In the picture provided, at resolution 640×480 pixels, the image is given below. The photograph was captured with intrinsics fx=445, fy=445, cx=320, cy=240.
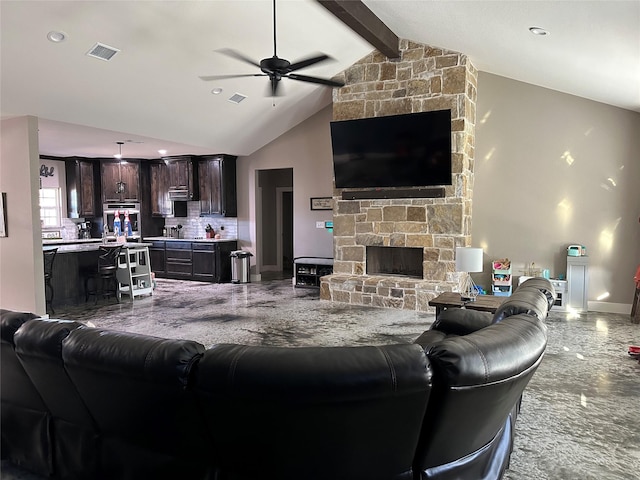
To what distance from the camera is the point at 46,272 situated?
626 cm

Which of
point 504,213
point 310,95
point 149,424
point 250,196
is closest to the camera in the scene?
point 149,424

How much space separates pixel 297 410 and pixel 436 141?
570 cm

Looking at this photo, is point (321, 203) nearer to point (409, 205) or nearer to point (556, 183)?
point (409, 205)

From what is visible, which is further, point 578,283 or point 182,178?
point 182,178

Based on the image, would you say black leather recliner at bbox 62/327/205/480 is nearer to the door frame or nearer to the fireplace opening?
the fireplace opening

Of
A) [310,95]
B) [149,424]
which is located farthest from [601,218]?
[149,424]

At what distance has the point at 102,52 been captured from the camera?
4941 millimetres

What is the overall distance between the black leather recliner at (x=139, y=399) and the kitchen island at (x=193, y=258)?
7.33 meters

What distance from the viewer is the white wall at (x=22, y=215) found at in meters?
→ 5.73

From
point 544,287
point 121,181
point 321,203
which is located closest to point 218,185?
point 321,203

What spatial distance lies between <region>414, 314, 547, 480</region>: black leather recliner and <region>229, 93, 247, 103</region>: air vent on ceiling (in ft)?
19.4

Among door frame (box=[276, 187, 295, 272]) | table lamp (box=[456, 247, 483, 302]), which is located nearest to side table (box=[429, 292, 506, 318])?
table lamp (box=[456, 247, 483, 302])

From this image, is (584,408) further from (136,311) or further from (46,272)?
(46,272)

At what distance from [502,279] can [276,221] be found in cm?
566
